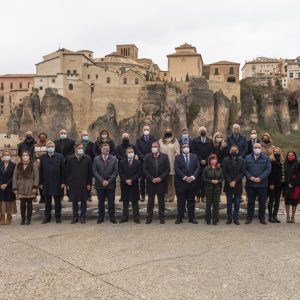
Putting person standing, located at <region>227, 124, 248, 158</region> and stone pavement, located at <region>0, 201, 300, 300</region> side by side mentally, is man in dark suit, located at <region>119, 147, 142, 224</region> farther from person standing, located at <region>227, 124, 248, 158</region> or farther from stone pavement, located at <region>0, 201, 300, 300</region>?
person standing, located at <region>227, 124, 248, 158</region>

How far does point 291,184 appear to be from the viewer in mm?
10484

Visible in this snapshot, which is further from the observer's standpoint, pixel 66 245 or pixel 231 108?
pixel 231 108

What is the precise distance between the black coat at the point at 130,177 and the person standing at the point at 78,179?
81 centimetres

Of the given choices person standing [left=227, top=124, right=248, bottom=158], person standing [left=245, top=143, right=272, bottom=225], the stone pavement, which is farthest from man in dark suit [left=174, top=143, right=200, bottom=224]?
person standing [left=227, top=124, right=248, bottom=158]

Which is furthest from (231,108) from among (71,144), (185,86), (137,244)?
(137,244)

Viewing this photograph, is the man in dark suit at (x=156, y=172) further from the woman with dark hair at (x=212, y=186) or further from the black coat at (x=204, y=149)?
the black coat at (x=204, y=149)

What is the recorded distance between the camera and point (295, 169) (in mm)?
10531

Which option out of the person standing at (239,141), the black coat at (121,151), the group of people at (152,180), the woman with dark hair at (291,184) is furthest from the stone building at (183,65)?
the group of people at (152,180)

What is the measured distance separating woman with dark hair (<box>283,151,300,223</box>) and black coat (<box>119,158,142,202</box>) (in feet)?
11.6

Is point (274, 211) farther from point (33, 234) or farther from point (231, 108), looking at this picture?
point (231, 108)

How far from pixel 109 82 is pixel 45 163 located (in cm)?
5418

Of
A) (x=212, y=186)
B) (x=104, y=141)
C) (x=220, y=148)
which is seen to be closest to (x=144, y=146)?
(x=104, y=141)

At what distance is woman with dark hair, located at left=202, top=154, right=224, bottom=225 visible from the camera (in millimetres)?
10078

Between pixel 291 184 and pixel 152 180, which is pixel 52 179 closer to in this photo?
pixel 152 180
